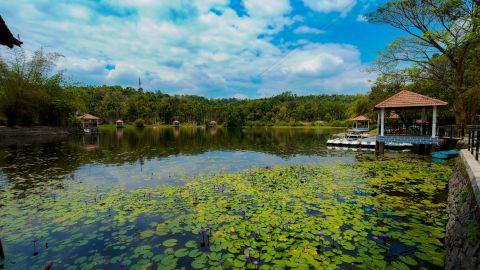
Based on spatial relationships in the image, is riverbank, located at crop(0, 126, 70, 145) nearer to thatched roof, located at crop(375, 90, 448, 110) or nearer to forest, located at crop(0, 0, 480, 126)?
forest, located at crop(0, 0, 480, 126)

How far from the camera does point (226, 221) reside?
18.6ft

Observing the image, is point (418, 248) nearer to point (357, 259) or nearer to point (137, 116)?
point (357, 259)

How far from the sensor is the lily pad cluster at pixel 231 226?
4137mm

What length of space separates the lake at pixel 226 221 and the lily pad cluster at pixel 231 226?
0.02 m

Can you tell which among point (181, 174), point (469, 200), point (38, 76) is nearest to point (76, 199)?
point (181, 174)

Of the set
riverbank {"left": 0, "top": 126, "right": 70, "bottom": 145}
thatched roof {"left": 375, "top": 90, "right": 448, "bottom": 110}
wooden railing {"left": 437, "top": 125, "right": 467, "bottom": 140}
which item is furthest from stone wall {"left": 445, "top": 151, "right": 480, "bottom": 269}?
riverbank {"left": 0, "top": 126, "right": 70, "bottom": 145}

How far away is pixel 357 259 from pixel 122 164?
13.3 metres

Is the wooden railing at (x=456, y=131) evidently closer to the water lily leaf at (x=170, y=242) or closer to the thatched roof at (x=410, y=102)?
the thatched roof at (x=410, y=102)

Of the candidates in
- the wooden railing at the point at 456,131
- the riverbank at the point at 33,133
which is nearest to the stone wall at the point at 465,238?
the wooden railing at the point at 456,131

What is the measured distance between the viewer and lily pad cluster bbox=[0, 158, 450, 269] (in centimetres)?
414

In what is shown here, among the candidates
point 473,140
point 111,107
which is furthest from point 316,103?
point 473,140

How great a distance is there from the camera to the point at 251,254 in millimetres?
4191

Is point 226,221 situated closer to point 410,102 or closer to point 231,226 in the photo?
point 231,226

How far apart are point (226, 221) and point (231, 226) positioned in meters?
0.34
